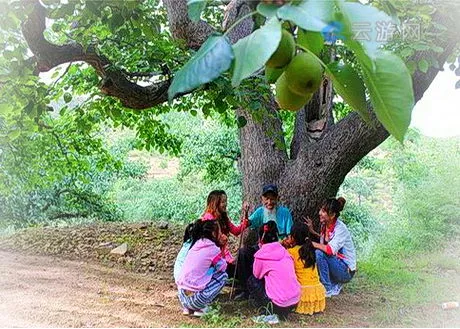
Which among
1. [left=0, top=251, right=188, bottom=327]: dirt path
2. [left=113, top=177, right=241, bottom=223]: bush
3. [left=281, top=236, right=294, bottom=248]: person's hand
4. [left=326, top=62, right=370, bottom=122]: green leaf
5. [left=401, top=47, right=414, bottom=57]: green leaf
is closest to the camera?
[left=326, top=62, right=370, bottom=122]: green leaf

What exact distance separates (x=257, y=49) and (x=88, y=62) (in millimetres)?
1617

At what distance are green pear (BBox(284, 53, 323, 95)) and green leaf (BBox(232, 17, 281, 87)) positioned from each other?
0.04m

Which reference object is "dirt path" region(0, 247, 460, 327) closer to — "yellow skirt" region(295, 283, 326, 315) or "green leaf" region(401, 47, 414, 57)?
"yellow skirt" region(295, 283, 326, 315)

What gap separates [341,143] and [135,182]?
8.09 feet

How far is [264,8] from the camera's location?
31cm

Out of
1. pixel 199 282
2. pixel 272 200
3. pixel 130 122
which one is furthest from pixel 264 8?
pixel 130 122

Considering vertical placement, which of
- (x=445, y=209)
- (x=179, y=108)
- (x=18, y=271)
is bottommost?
(x=445, y=209)

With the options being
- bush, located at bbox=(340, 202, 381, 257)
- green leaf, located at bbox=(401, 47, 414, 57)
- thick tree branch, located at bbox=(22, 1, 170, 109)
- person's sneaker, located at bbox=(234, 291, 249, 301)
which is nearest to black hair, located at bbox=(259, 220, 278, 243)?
person's sneaker, located at bbox=(234, 291, 249, 301)

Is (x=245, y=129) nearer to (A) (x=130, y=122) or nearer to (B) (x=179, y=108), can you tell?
(B) (x=179, y=108)

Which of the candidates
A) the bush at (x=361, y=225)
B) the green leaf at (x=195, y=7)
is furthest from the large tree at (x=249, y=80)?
the bush at (x=361, y=225)

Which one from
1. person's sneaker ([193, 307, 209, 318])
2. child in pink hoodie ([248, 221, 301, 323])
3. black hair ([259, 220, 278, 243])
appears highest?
black hair ([259, 220, 278, 243])

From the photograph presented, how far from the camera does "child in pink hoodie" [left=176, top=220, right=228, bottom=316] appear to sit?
197cm

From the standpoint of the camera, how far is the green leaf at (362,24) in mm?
290

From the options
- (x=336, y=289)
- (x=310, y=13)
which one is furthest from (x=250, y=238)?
(x=310, y=13)
